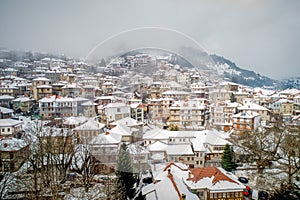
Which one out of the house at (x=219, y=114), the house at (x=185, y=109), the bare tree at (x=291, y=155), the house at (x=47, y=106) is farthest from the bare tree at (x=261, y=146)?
the house at (x=47, y=106)

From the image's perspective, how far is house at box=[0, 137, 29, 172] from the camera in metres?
5.50

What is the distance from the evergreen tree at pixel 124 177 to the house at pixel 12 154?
2474mm

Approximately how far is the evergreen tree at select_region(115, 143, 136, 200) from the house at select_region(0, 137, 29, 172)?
247 centimetres

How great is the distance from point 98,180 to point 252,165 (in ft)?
15.6

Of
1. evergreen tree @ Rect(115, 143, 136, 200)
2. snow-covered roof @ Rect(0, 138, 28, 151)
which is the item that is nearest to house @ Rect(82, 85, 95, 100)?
evergreen tree @ Rect(115, 143, 136, 200)

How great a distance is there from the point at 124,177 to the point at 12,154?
3.55 meters

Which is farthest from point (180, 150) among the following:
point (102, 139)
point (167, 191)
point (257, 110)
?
point (257, 110)

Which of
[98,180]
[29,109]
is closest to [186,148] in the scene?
[98,180]

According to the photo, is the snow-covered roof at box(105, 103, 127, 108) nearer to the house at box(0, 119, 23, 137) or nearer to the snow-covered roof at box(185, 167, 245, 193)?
the snow-covered roof at box(185, 167, 245, 193)

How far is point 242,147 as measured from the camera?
24.0 ft

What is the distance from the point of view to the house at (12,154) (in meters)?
5.50

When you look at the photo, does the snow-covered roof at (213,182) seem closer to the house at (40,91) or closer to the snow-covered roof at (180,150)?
the snow-covered roof at (180,150)

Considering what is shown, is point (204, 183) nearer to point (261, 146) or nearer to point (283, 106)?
point (261, 146)

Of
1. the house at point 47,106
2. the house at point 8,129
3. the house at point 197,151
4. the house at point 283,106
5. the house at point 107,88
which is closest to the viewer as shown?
the house at point 107,88
